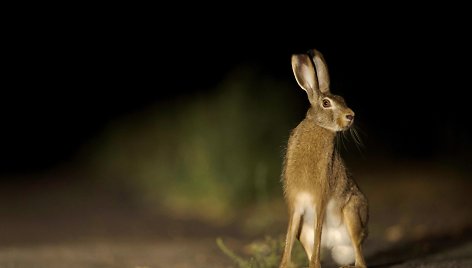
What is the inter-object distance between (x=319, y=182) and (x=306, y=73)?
2.49ft

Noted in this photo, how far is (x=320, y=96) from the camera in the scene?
625 cm

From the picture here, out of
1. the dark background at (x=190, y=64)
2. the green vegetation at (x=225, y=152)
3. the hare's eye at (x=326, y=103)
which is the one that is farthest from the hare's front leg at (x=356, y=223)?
the dark background at (x=190, y=64)

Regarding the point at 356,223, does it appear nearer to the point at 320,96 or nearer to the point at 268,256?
the point at 320,96

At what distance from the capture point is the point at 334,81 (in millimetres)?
16797

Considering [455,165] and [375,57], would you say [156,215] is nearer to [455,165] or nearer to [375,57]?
[455,165]

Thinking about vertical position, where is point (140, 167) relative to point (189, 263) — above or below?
above

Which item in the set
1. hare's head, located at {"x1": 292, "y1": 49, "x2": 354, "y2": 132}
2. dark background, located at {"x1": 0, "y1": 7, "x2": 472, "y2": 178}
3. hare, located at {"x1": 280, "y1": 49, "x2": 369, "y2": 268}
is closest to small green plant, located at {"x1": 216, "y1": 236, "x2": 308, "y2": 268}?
hare, located at {"x1": 280, "y1": 49, "x2": 369, "y2": 268}

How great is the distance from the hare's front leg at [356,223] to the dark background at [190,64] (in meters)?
10.1

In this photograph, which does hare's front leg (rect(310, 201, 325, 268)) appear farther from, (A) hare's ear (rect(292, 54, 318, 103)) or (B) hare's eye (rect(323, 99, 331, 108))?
(A) hare's ear (rect(292, 54, 318, 103))

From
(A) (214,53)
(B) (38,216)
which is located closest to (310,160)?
(B) (38,216)

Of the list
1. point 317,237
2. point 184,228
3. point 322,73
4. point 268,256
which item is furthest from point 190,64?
point 317,237

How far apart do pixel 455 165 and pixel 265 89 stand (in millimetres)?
2934

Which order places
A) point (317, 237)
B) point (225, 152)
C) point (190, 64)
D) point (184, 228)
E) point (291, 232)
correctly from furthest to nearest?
point (190, 64) → point (225, 152) → point (184, 228) → point (291, 232) → point (317, 237)

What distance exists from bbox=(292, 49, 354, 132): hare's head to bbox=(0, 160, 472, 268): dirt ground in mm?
1466
